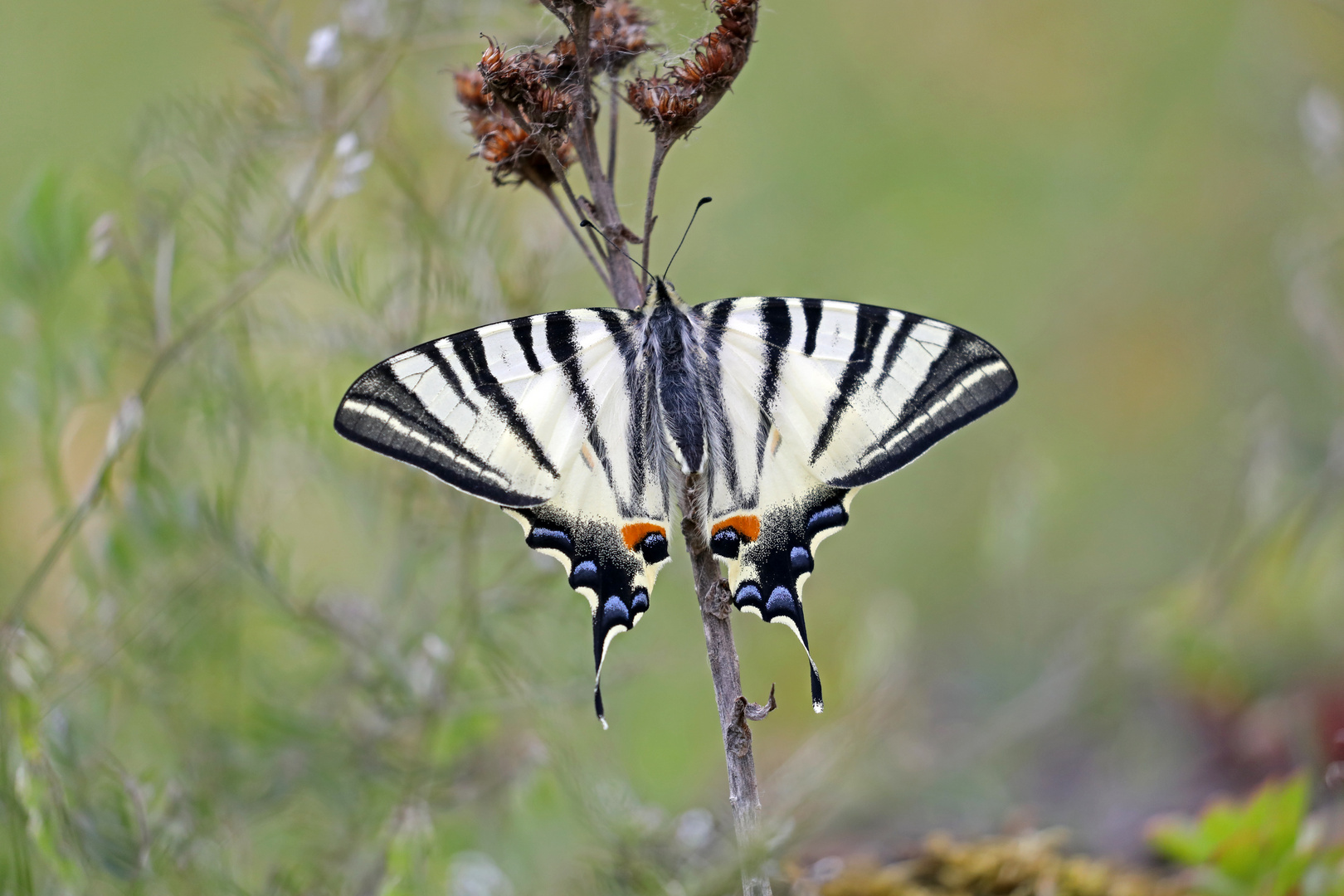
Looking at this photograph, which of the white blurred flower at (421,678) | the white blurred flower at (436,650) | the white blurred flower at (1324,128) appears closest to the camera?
the white blurred flower at (436,650)

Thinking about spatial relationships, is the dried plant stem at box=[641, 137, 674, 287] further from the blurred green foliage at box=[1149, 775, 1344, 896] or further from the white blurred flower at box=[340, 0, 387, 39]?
the blurred green foliage at box=[1149, 775, 1344, 896]

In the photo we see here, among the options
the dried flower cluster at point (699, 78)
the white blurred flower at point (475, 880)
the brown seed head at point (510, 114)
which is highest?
the dried flower cluster at point (699, 78)

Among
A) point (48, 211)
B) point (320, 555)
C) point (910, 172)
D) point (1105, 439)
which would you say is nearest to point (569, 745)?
point (48, 211)

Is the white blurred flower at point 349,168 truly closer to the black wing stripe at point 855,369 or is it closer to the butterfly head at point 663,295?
the butterfly head at point 663,295

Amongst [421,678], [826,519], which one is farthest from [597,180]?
[421,678]

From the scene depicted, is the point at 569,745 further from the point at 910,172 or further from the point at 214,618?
the point at 910,172

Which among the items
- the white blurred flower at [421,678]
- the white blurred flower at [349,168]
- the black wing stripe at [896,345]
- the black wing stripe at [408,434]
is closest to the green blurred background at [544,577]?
the white blurred flower at [421,678]

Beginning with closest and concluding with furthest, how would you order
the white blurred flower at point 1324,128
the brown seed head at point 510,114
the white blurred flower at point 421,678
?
the brown seed head at point 510,114 < the white blurred flower at point 421,678 < the white blurred flower at point 1324,128
